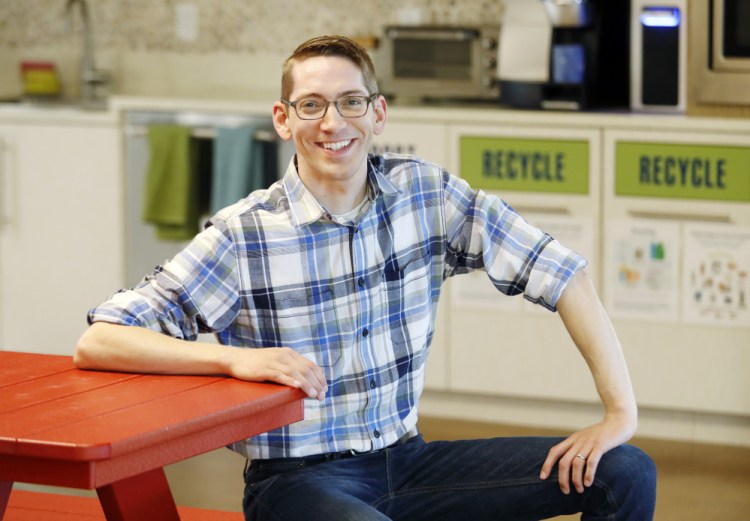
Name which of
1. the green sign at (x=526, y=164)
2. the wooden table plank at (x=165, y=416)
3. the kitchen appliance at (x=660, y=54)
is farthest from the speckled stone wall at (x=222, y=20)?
the wooden table plank at (x=165, y=416)

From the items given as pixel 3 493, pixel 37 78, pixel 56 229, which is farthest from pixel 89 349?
pixel 37 78

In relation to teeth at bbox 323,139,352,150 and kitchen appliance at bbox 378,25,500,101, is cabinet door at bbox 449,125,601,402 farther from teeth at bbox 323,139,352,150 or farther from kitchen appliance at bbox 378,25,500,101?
teeth at bbox 323,139,352,150

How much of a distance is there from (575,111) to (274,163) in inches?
42.0

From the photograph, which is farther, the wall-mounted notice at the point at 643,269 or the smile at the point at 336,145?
the wall-mounted notice at the point at 643,269

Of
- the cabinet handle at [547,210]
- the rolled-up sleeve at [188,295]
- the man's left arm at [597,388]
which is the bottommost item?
the man's left arm at [597,388]

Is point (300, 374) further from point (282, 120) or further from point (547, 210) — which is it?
point (547, 210)

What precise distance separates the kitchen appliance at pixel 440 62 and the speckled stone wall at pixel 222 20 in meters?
0.38

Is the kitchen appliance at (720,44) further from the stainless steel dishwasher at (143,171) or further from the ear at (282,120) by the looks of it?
the ear at (282,120)

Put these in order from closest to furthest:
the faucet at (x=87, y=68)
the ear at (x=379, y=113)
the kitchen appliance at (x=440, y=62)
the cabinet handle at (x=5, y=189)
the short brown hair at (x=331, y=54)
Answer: the short brown hair at (x=331, y=54) < the ear at (x=379, y=113) < the kitchen appliance at (x=440, y=62) < the cabinet handle at (x=5, y=189) < the faucet at (x=87, y=68)

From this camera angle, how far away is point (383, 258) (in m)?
2.36

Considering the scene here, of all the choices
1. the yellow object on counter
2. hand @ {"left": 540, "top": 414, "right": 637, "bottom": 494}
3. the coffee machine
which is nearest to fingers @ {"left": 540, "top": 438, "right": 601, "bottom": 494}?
hand @ {"left": 540, "top": 414, "right": 637, "bottom": 494}

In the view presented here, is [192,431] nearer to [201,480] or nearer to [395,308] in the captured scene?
[395,308]

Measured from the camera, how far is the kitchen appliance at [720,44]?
4.19 metres

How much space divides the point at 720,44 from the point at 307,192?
7.61ft
